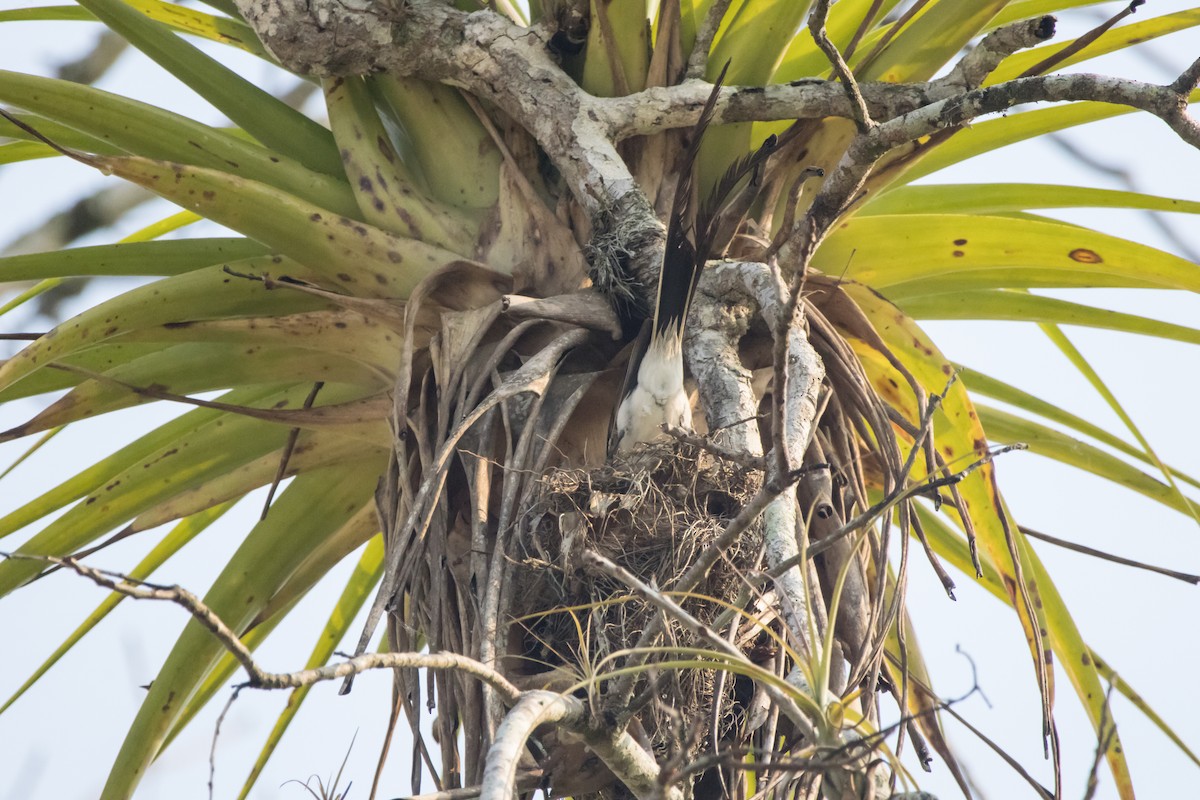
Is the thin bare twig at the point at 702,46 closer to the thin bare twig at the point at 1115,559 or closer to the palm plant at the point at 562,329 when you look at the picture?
the palm plant at the point at 562,329

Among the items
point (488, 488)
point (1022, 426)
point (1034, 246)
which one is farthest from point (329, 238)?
point (1022, 426)

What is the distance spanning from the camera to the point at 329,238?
1812 millimetres

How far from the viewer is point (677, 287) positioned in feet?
5.65

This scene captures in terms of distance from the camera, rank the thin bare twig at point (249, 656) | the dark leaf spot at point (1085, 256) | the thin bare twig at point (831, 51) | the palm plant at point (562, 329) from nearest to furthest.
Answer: the thin bare twig at point (249, 656), the thin bare twig at point (831, 51), the palm plant at point (562, 329), the dark leaf spot at point (1085, 256)

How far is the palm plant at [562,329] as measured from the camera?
1531mm

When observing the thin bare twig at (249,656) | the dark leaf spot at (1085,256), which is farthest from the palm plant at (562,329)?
the thin bare twig at (249,656)

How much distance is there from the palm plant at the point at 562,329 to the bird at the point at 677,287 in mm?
24

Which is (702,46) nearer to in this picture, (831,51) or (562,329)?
(562,329)

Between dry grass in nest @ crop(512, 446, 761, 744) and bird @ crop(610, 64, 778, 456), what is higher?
bird @ crop(610, 64, 778, 456)

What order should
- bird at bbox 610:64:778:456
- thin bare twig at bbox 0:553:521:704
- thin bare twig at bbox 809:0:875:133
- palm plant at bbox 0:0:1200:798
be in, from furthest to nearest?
bird at bbox 610:64:778:456
palm plant at bbox 0:0:1200:798
thin bare twig at bbox 809:0:875:133
thin bare twig at bbox 0:553:521:704

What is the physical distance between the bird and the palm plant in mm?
24

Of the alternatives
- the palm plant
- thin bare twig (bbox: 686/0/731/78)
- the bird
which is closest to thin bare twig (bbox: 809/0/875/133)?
the palm plant

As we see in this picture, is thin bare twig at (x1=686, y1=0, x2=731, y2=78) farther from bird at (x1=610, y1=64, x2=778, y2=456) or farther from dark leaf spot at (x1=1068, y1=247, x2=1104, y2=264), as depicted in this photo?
dark leaf spot at (x1=1068, y1=247, x2=1104, y2=264)

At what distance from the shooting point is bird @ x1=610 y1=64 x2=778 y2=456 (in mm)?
1696
